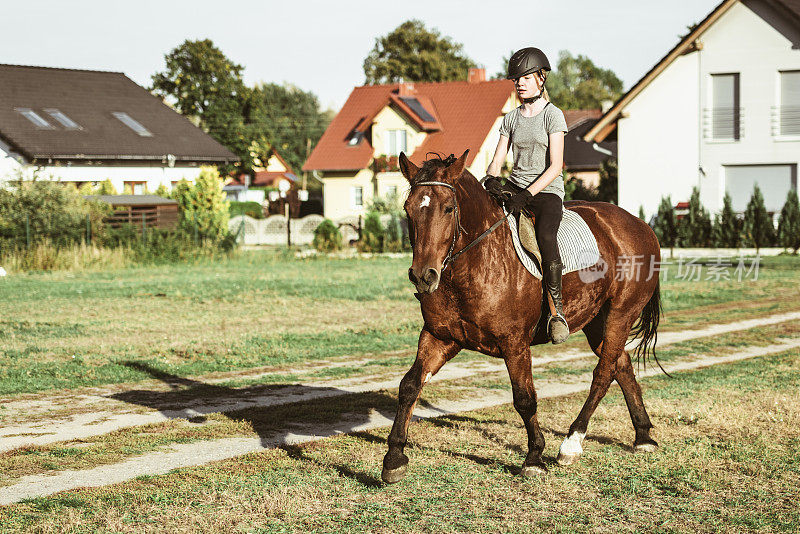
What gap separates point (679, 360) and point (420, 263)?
7.89 m

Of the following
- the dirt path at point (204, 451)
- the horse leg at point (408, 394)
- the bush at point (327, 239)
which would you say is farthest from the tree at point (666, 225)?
the horse leg at point (408, 394)

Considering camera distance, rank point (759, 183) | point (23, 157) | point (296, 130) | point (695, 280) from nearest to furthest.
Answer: point (695, 280), point (759, 183), point (23, 157), point (296, 130)

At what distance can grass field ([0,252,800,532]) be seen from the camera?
20.0 feet

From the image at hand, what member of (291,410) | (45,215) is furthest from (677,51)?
(291,410)

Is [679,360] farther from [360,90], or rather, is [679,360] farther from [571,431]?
[360,90]

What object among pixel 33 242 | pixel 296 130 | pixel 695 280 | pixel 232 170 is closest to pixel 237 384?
pixel 695 280

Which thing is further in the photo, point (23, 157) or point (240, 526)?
point (23, 157)

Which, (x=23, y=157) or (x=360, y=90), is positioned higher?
(x=360, y=90)

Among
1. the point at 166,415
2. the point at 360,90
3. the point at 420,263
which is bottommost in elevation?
the point at 166,415

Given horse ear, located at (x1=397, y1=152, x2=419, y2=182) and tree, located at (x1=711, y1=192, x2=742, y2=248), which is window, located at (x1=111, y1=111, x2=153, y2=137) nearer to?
tree, located at (x1=711, y1=192, x2=742, y2=248)

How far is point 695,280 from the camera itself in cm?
2534

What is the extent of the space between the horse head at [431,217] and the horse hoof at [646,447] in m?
2.63

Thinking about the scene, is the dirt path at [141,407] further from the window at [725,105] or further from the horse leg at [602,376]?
the window at [725,105]

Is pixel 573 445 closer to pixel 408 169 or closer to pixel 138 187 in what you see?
pixel 408 169
